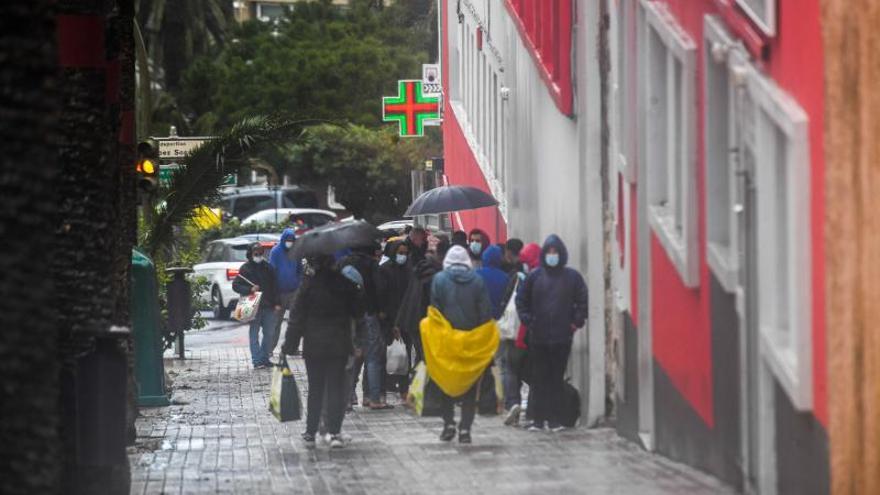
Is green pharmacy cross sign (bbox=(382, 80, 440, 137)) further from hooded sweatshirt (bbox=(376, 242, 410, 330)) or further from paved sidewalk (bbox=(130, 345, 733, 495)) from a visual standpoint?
paved sidewalk (bbox=(130, 345, 733, 495))

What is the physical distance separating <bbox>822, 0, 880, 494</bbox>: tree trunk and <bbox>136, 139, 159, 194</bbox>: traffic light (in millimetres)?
9957

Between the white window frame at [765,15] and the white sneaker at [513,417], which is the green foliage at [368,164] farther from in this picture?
the white window frame at [765,15]

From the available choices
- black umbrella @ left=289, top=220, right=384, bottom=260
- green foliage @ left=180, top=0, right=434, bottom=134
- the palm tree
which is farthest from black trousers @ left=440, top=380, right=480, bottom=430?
green foliage @ left=180, top=0, right=434, bottom=134

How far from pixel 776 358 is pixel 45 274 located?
184 inches

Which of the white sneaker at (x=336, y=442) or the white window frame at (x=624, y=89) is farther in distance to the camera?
the white sneaker at (x=336, y=442)

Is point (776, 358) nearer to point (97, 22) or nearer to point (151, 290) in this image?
point (97, 22)

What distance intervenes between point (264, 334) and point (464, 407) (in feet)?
30.1

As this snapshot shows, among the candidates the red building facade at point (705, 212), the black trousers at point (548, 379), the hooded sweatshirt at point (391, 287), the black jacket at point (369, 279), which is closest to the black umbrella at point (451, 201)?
the red building facade at point (705, 212)

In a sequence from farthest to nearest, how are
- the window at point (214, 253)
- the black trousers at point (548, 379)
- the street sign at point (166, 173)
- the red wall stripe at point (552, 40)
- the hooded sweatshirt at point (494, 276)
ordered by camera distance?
the window at point (214, 253)
the street sign at point (166, 173)
the red wall stripe at point (552, 40)
the hooded sweatshirt at point (494, 276)
the black trousers at point (548, 379)

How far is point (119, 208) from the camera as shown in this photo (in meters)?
14.4

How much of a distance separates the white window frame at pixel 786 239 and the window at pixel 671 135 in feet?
5.13

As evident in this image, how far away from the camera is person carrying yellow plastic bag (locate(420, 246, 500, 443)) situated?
50.5 feet

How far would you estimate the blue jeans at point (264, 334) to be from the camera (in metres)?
24.1

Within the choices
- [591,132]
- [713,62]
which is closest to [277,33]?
[591,132]
